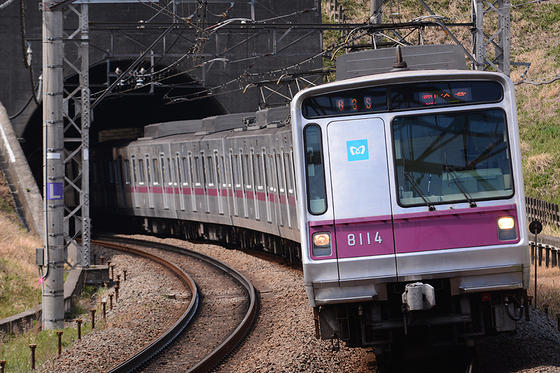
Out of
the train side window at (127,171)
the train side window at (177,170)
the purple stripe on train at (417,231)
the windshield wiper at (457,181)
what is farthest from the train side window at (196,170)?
the windshield wiper at (457,181)

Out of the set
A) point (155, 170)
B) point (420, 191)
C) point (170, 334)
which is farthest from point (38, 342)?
point (155, 170)

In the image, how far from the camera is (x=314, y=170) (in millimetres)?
7043

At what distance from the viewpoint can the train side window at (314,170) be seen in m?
6.97

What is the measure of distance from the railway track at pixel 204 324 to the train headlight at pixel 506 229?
373cm

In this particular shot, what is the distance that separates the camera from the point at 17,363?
980 centimetres

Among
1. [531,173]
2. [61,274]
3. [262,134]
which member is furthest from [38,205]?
[531,173]

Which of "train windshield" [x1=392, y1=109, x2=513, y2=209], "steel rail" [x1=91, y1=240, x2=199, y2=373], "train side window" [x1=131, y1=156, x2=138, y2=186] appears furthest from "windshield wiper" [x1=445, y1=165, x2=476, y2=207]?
"train side window" [x1=131, y1=156, x2=138, y2=186]

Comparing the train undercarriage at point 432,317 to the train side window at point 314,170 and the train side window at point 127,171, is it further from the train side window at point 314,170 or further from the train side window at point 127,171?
the train side window at point 127,171

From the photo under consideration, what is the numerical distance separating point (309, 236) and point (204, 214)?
15.5 m

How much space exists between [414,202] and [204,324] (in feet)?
18.1

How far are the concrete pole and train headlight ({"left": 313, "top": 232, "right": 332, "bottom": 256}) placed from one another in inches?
237

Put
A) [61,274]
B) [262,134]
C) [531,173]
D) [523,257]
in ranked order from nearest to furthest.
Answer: [523,257] < [61,274] < [262,134] < [531,173]

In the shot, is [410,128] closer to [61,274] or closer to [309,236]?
[309,236]

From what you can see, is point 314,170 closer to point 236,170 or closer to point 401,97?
point 401,97
